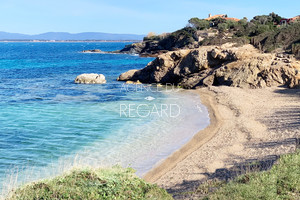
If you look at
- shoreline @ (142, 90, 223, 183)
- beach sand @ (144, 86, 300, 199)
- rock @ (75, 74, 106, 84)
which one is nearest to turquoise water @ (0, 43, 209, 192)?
shoreline @ (142, 90, 223, 183)

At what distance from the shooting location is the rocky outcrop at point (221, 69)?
24172mm

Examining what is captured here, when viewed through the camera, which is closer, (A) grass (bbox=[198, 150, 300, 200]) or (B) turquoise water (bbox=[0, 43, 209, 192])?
(A) grass (bbox=[198, 150, 300, 200])

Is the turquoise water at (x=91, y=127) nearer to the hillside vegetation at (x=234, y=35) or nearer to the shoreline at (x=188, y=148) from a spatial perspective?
the shoreline at (x=188, y=148)

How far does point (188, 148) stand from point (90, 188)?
685 cm

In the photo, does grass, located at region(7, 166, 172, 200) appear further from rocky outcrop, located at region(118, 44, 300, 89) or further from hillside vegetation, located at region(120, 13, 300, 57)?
hillside vegetation, located at region(120, 13, 300, 57)

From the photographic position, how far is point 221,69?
27.2 metres

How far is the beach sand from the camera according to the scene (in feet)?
32.0

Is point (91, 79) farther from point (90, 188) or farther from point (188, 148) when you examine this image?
point (90, 188)

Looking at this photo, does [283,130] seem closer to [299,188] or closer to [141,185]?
[299,188]

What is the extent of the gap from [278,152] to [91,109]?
12.9 meters

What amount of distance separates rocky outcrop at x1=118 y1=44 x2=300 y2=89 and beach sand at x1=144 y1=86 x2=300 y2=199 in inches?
138

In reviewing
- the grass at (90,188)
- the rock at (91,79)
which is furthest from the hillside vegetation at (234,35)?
the grass at (90,188)

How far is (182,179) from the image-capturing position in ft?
31.8

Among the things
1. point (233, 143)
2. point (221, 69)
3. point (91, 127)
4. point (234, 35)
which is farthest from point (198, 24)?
point (233, 143)
